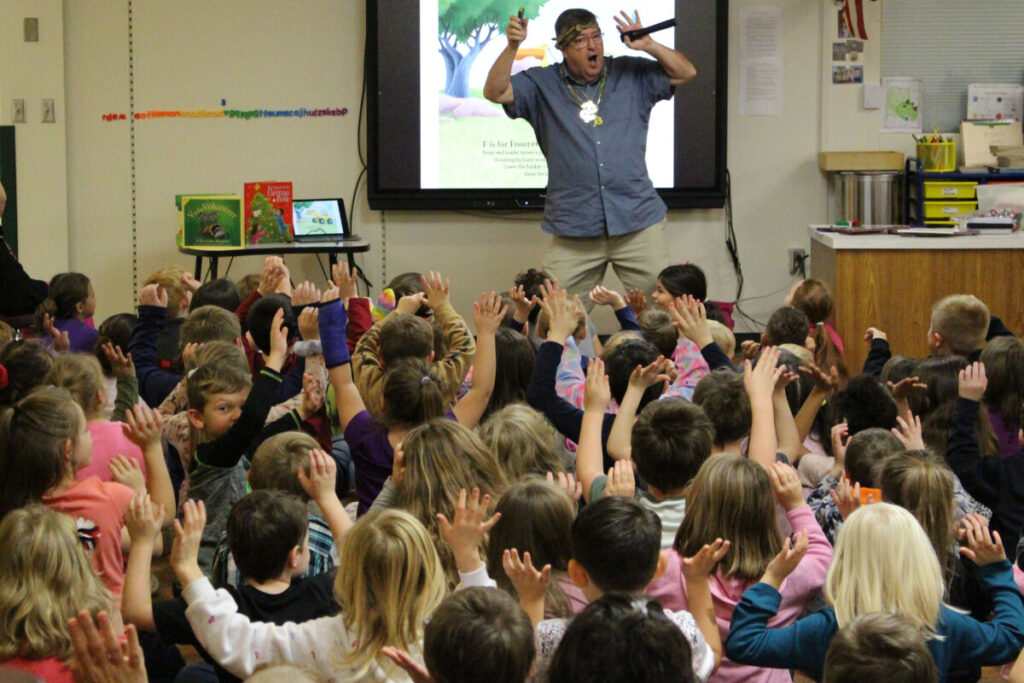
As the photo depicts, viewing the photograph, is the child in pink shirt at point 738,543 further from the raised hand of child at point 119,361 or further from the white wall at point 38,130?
the white wall at point 38,130

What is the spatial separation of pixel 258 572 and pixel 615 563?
62 cm

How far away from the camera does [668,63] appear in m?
5.59

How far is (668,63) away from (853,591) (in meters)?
4.03

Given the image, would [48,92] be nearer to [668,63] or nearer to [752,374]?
[668,63]

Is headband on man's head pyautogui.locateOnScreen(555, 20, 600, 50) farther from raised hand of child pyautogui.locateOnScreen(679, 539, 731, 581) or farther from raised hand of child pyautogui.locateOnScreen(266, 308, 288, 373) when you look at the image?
raised hand of child pyautogui.locateOnScreen(679, 539, 731, 581)

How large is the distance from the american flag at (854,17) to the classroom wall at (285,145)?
6 centimetres

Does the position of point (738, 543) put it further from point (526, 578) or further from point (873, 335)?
point (873, 335)

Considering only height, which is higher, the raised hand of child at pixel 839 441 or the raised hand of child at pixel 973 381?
the raised hand of child at pixel 973 381

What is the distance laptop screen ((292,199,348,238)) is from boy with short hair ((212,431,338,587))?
4.24 metres

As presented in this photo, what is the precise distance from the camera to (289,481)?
2494 mm

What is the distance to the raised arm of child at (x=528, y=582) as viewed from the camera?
1.92 metres

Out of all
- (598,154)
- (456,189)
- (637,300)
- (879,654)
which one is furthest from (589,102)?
(879,654)

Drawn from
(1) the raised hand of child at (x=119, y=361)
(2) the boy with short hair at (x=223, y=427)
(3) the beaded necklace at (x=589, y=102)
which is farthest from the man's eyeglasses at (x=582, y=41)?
(2) the boy with short hair at (x=223, y=427)

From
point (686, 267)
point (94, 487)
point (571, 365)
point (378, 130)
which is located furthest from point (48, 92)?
point (94, 487)
